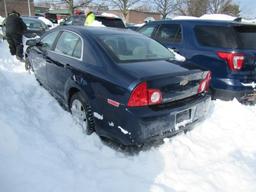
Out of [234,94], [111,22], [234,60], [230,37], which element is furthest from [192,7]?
[234,94]

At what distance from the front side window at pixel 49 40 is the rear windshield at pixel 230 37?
8.94ft

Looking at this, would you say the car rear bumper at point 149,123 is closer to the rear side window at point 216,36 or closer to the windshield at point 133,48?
the windshield at point 133,48

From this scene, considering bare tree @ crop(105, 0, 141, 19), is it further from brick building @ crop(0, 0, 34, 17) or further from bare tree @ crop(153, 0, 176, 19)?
brick building @ crop(0, 0, 34, 17)

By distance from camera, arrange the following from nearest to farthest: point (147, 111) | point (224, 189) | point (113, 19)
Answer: point (224, 189)
point (147, 111)
point (113, 19)

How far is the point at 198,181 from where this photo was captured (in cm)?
309

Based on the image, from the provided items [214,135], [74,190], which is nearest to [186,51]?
[214,135]

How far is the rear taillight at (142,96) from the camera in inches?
124

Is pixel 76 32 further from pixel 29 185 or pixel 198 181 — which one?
pixel 198 181

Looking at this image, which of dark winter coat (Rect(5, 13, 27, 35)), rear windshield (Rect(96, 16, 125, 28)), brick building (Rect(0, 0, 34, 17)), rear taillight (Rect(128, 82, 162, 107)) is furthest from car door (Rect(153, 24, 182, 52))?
brick building (Rect(0, 0, 34, 17))

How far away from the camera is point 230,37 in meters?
5.06

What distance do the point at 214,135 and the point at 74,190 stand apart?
230 cm

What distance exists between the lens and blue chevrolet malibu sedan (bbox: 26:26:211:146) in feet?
10.5

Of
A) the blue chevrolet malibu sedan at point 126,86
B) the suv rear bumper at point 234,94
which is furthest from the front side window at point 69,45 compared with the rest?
the suv rear bumper at point 234,94

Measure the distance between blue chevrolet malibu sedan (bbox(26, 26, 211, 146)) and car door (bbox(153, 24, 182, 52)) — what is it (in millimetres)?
1594
